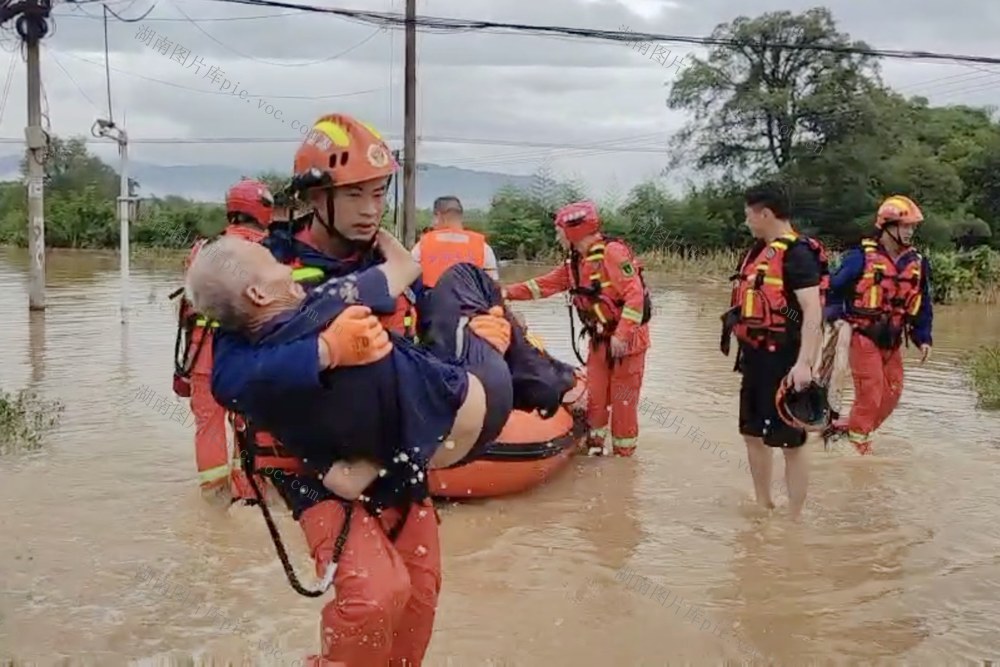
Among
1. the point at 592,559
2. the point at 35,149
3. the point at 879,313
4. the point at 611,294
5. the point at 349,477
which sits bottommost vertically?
the point at 592,559

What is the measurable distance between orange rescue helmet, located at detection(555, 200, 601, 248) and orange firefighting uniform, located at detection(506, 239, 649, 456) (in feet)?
0.32

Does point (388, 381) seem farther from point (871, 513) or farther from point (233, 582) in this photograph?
point (871, 513)

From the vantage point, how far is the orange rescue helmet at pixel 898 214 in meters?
7.77

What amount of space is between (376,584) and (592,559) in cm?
293

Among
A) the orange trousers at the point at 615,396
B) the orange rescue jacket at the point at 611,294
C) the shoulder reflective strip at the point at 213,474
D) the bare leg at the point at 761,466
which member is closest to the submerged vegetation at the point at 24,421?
the shoulder reflective strip at the point at 213,474

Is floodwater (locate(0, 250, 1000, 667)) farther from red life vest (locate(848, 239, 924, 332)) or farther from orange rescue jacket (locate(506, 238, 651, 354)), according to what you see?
red life vest (locate(848, 239, 924, 332))

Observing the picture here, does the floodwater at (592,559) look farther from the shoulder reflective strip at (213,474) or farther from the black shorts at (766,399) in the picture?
the black shorts at (766,399)

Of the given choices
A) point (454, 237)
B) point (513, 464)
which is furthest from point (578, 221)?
point (513, 464)

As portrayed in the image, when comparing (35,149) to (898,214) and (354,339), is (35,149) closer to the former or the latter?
(898,214)

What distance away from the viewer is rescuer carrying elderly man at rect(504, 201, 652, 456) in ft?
24.6

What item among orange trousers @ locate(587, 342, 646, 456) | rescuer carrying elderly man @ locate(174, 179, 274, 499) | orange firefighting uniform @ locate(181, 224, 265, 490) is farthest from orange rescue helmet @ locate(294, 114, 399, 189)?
orange trousers @ locate(587, 342, 646, 456)

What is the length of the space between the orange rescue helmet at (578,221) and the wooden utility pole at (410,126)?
1276 centimetres

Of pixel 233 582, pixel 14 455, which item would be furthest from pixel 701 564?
pixel 14 455

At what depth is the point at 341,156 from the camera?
320 centimetres
